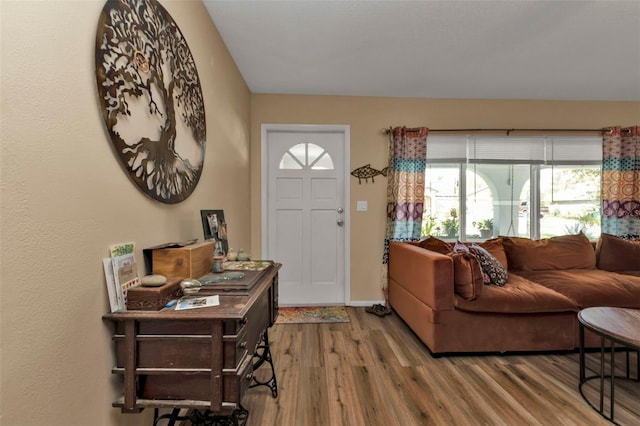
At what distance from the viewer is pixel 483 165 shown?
339cm

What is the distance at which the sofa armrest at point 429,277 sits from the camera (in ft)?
7.04

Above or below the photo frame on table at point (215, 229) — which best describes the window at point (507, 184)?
above

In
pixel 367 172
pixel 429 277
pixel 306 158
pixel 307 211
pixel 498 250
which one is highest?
pixel 306 158

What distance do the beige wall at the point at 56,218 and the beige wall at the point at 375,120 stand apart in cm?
230

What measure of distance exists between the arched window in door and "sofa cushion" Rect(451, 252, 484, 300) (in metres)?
1.73

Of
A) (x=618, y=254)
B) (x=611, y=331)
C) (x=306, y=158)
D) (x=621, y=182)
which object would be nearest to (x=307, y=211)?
(x=306, y=158)

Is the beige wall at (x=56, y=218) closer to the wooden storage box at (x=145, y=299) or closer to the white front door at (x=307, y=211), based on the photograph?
the wooden storage box at (x=145, y=299)

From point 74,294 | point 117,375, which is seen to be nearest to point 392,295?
point 117,375

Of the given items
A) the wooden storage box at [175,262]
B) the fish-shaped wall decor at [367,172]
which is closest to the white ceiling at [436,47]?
the fish-shaped wall decor at [367,172]

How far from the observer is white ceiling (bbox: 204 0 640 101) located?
1875 millimetres

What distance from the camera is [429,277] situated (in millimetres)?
2207

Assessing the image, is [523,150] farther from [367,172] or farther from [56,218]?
[56,218]

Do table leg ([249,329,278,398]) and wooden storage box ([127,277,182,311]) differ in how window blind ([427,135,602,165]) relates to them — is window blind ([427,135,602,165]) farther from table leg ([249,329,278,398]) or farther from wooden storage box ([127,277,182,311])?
wooden storage box ([127,277,182,311])

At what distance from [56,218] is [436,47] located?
8.62ft
